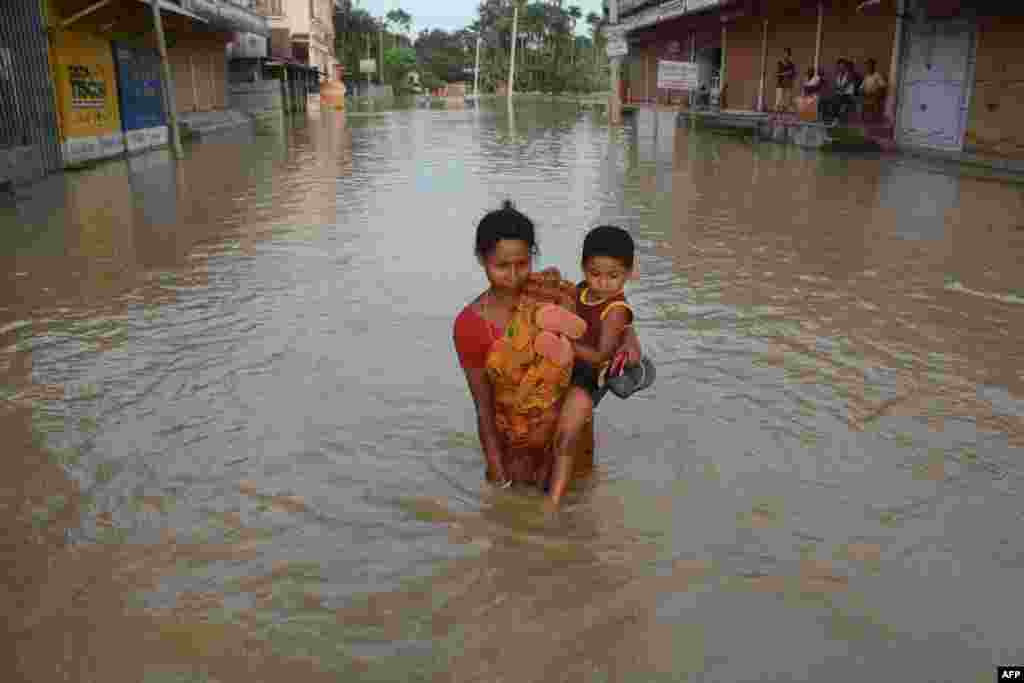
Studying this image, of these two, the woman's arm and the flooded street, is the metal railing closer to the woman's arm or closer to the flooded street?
the flooded street

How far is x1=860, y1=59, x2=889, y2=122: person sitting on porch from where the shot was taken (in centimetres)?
1772

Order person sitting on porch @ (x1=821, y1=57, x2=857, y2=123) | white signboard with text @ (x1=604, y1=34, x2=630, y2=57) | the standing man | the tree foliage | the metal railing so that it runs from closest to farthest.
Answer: the metal railing
person sitting on porch @ (x1=821, y1=57, x2=857, y2=123)
the standing man
white signboard with text @ (x1=604, y1=34, x2=630, y2=57)
the tree foliage

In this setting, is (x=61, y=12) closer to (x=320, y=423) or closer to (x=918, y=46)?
(x=320, y=423)

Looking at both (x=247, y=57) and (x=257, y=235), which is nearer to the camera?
(x=257, y=235)

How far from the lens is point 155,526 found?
3.02 m

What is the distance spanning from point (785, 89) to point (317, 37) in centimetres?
3746

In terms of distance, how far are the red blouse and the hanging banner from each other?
45.0 ft

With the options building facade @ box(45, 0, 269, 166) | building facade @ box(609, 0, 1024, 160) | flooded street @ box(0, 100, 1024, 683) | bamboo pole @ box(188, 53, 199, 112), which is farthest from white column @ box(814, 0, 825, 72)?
bamboo pole @ box(188, 53, 199, 112)

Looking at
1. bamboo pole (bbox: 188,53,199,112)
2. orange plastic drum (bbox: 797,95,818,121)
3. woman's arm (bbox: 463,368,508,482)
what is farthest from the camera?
bamboo pole (bbox: 188,53,199,112)

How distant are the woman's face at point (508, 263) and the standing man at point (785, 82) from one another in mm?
21360

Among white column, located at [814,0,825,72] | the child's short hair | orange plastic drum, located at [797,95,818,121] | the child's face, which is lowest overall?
the child's face

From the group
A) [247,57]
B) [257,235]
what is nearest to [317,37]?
[247,57]

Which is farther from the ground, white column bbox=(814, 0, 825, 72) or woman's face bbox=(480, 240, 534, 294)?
white column bbox=(814, 0, 825, 72)

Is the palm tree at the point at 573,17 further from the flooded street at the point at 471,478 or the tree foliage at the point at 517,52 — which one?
the flooded street at the point at 471,478
